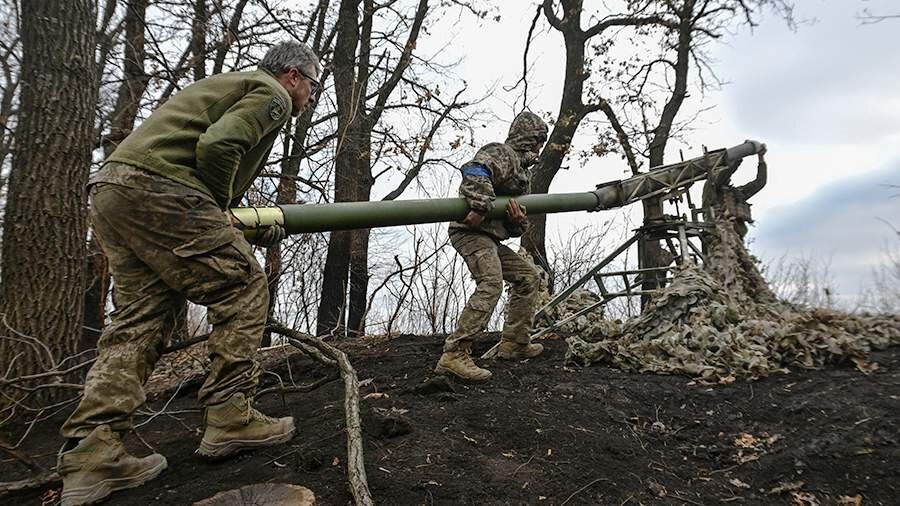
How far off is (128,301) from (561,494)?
2.13 m

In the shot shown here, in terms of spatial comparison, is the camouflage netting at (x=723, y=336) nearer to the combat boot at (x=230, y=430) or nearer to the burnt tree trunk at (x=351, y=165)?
the combat boot at (x=230, y=430)

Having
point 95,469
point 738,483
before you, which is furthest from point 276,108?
point 738,483

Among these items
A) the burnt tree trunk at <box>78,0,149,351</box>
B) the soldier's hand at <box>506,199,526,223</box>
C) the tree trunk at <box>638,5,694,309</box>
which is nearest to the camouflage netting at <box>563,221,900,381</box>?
the soldier's hand at <box>506,199,526,223</box>

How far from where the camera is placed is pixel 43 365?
3656 millimetres

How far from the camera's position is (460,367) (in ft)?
13.8

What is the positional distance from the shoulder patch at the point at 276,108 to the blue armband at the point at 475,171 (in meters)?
1.79

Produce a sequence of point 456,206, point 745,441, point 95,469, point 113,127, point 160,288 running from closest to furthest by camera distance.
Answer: point 95,469 → point 160,288 → point 745,441 → point 456,206 → point 113,127

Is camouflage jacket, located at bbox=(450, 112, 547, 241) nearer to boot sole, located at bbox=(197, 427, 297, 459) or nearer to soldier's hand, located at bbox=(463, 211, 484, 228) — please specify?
soldier's hand, located at bbox=(463, 211, 484, 228)

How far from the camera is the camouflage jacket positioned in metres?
4.23

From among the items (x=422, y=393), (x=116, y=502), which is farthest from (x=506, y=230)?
(x=116, y=502)

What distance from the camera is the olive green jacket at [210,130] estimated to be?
8.26ft

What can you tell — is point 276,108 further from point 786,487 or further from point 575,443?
point 786,487

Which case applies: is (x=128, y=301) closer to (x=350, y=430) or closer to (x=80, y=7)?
(x=350, y=430)

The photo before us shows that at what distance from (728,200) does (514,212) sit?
3.15 m
